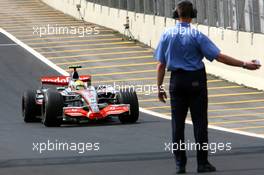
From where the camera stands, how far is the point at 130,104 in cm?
2033

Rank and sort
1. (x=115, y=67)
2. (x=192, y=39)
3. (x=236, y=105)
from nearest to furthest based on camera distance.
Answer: (x=192, y=39), (x=236, y=105), (x=115, y=67)

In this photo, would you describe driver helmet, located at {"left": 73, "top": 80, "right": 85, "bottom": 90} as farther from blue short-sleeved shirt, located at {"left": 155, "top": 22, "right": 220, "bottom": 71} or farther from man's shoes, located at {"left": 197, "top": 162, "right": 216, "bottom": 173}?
man's shoes, located at {"left": 197, "top": 162, "right": 216, "bottom": 173}

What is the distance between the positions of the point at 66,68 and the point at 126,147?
61.6 feet

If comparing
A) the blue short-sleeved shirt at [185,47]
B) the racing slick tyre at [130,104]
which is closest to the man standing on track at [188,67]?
the blue short-sleeved shirt at [185,47]

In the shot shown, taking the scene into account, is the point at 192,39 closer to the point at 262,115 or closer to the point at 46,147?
the point at 46,147

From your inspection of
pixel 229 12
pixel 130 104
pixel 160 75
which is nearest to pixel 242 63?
pixel 160 75

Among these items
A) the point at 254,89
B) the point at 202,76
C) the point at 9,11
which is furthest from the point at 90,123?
the point at 9,11

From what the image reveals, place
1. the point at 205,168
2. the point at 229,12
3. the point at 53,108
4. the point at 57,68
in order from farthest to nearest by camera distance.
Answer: the point at 57,68 → the point at 229,12 → the point at 53,108 → the point at 205,168

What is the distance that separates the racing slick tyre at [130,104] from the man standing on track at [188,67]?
31.4 ft

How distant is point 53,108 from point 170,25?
15960mm

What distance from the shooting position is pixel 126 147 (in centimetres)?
1454

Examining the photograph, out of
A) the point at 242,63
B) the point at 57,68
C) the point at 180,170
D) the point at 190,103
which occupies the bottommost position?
the point at 57,68

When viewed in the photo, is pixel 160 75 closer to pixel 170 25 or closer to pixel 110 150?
pixel 110 150

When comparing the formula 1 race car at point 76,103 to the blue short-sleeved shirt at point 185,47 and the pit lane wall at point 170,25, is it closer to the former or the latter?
the pit lane wall at point 170,25
